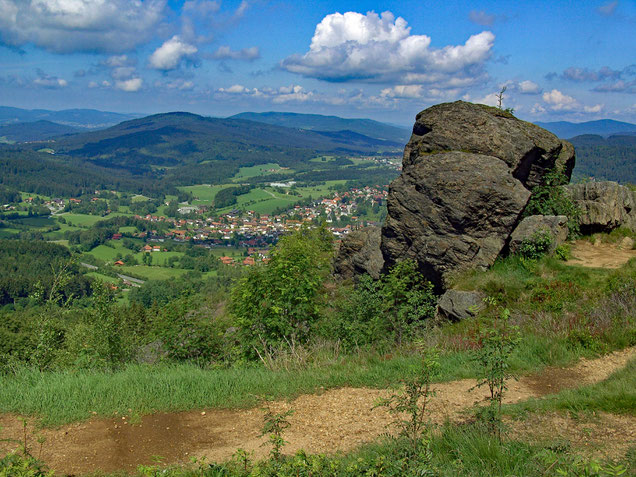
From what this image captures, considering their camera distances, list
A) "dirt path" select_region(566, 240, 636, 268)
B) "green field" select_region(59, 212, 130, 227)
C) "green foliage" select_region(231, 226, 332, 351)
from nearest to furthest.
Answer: "green foliage" select_region(231, 226, 332, 351)
"dirt path" select_region(566, 240, 636, 268)
"green field" select_region(59, 212, 130, 227)

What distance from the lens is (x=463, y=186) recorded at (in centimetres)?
1150

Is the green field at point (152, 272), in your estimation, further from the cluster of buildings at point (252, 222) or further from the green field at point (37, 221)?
the green field at point (37, 221)

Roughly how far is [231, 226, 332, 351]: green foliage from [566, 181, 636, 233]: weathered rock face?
28.8 feet

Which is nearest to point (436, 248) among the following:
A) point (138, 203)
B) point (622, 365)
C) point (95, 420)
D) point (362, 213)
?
point (622, 365)

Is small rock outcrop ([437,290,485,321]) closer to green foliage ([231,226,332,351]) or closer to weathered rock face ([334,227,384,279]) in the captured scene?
green foliage ([231,226,332,351])

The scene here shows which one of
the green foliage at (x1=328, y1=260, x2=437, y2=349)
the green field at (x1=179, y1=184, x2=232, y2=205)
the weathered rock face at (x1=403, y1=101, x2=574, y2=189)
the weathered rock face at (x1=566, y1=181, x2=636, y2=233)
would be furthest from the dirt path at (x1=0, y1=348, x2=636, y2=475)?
the green field at (x1=179, y1=184, x2=232, y2=205)

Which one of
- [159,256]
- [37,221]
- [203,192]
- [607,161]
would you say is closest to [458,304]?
[159,256]

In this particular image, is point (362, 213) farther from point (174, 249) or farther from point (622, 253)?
point (622, 253)

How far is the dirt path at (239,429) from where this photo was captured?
4918mm

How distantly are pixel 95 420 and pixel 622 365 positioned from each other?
317 inches

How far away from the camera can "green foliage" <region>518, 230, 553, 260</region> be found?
11008 millimetres

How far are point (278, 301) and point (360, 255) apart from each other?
8173 mm

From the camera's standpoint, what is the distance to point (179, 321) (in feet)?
30.0

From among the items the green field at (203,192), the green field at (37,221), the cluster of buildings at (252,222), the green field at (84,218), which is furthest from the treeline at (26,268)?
the green field at (203,192)
